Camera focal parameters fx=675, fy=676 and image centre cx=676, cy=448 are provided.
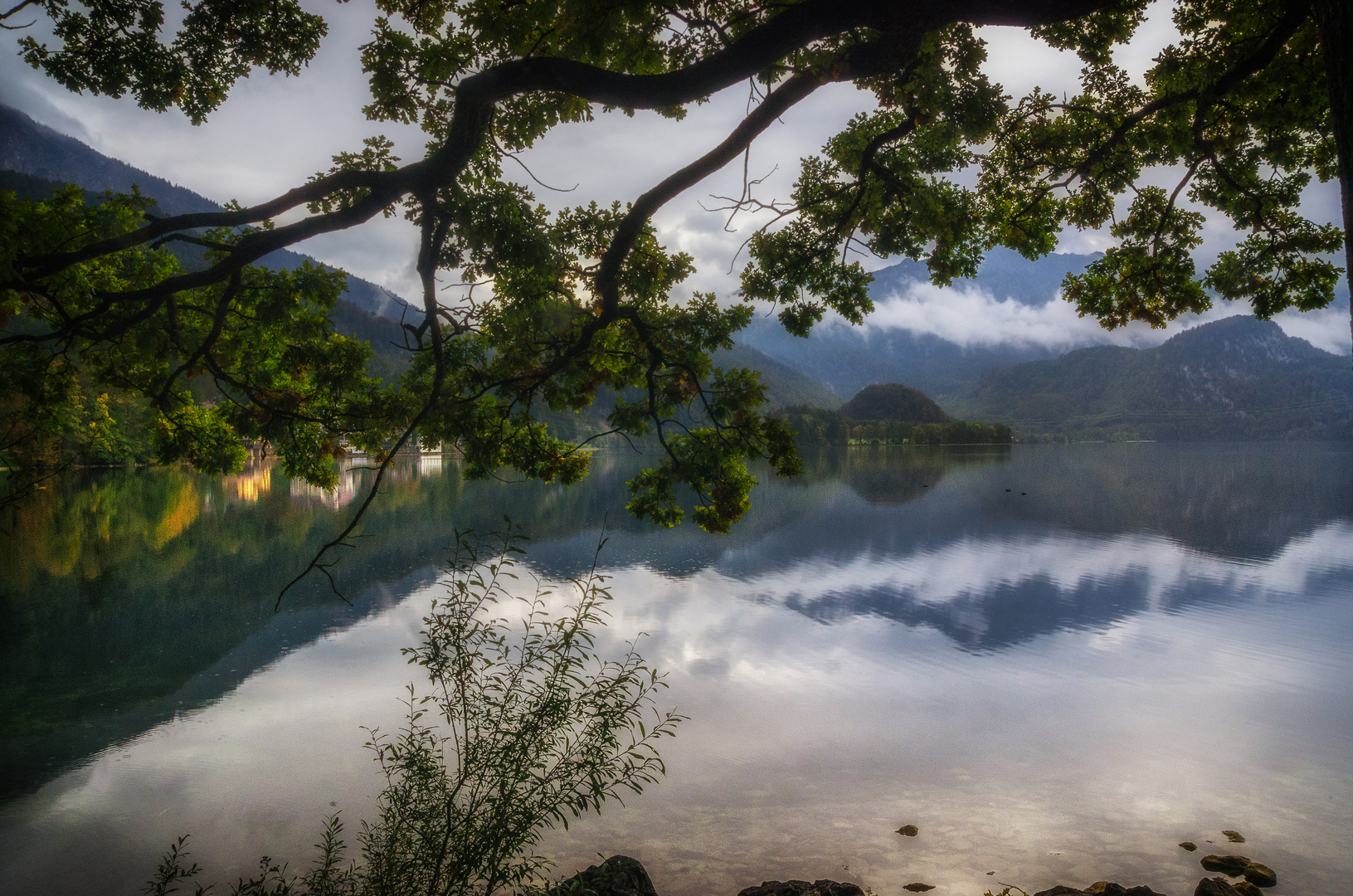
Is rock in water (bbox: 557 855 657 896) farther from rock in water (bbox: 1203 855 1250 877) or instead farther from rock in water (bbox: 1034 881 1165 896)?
rock in water (bbox: 1203 855 1250 877)

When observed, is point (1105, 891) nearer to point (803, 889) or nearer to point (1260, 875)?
point (1260, 875)

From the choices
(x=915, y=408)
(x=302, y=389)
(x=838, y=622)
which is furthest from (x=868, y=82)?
(x=915, y=408)

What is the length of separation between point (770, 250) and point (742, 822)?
6.43 metres

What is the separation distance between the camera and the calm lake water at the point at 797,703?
23.5ft

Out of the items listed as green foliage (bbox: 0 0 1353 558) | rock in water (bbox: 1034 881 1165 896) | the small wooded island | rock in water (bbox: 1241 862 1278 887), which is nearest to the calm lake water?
rock in water (bbox: 1241 862 1278 887)

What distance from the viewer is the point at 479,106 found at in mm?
4527

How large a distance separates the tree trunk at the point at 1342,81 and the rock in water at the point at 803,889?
5.33 m

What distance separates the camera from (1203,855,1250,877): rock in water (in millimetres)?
6586

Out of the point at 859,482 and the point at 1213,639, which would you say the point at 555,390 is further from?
the point at 859,482

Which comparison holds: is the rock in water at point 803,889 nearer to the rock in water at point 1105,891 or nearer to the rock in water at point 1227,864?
the rock in water at point 1105,891

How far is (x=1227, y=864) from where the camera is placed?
21.8 ft

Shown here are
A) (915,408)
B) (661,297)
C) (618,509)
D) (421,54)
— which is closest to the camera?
(421,54)

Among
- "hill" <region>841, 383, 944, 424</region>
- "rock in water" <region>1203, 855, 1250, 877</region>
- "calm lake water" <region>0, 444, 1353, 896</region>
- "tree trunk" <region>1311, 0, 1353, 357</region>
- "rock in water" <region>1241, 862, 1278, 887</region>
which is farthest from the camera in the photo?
"hill" <region>841, 383, 944, 424</region>

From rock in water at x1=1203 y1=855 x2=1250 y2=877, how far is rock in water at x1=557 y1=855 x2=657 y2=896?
4097 millimetres
